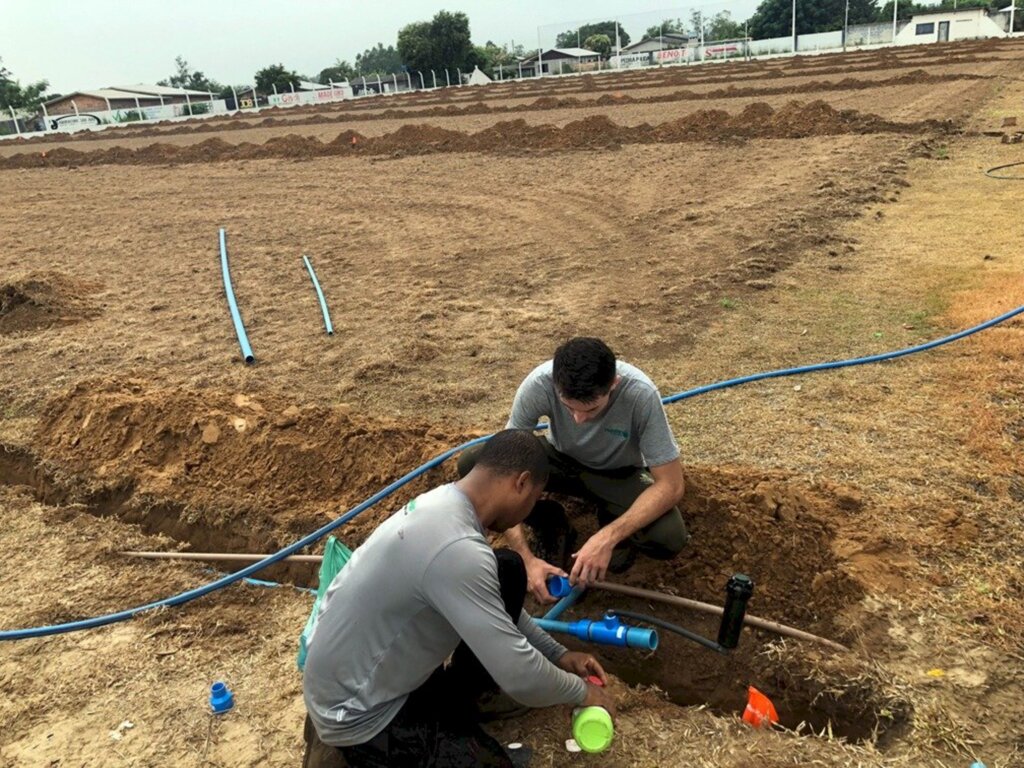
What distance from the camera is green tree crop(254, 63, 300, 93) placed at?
6372 centimetres

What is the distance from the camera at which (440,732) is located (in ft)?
7.56

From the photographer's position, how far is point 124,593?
3.70 metres

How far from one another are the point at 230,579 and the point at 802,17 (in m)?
77.9

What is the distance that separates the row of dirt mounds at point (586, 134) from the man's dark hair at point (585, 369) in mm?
13778

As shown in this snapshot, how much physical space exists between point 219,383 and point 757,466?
4214mm

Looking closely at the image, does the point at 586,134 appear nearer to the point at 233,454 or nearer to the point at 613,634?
the point at 233,454

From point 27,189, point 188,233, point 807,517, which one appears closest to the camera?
point 807,517

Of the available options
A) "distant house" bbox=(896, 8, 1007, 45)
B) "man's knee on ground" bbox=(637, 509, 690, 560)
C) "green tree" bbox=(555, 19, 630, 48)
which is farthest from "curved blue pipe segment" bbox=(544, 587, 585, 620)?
"green tree" bbox=(555, 19, 630, 48)

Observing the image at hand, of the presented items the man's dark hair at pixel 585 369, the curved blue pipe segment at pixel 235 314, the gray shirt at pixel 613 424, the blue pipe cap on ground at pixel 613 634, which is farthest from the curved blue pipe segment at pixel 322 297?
the blue pipe cap on ground at pixel 613 634

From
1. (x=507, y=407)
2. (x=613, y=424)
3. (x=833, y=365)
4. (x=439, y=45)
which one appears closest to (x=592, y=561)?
(x=613, y=424)

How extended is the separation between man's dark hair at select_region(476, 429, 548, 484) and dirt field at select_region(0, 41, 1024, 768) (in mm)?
1211

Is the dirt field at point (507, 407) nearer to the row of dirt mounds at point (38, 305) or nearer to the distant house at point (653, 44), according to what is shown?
the row of dirt mounds at point (38, 305)

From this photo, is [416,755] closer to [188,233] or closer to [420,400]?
[420,400]

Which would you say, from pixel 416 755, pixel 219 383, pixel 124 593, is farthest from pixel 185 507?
pixel 416 755
